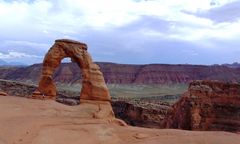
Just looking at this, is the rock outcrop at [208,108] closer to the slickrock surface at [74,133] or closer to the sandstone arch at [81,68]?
the sandstone arch at [81,68]

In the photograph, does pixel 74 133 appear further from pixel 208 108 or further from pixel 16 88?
pixel 16 88

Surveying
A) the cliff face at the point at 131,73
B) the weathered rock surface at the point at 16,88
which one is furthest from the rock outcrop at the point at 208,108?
the cliff face at the point at 131,73

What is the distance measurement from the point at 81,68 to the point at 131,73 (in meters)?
122

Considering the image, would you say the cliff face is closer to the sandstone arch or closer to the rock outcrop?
the rock outcrop

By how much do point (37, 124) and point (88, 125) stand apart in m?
2.52

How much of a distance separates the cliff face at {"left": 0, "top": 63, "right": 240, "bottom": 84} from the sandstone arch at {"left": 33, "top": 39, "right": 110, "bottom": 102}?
109154 mm

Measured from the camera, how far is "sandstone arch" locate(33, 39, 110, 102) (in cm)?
2670

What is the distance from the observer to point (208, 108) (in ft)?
141

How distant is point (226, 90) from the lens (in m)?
44.1

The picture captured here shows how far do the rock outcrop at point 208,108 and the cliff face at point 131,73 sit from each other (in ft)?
312

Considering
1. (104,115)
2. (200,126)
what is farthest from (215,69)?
(104,115)

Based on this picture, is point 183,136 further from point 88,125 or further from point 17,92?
point 17,92

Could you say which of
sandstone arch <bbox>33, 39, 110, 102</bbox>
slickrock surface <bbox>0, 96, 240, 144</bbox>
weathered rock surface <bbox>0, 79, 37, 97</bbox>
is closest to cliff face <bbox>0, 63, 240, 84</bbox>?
weathered rock surface <bbox>0, 79, 37, 97</bbox>

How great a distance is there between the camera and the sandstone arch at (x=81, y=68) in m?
26.7
